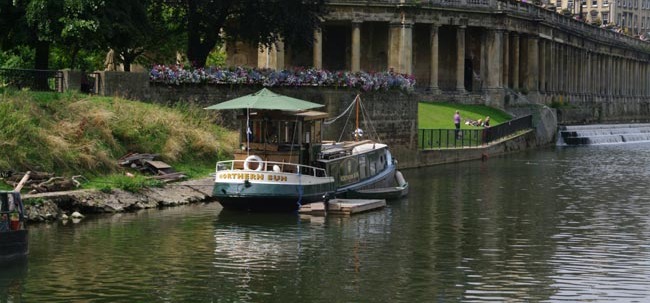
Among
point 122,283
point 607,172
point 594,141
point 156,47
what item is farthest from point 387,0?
point 122,283

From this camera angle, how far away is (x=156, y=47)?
7919 centimetres

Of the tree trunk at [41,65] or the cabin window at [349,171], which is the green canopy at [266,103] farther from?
the tree trunk at [41,65]

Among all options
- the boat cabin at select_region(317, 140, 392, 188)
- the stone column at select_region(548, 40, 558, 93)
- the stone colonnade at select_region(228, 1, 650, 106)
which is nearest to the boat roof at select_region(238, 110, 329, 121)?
the boat cabin at select_region(317, 140, 392, 188)

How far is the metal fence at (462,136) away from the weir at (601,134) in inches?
531

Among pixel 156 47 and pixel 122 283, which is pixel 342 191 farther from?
pixel 156 47

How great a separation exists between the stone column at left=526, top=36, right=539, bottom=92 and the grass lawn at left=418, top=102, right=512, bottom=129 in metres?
17.9

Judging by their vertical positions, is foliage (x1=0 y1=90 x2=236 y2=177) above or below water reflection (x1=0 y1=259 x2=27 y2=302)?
above

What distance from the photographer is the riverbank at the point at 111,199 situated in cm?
4241

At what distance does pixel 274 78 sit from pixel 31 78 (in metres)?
13.1

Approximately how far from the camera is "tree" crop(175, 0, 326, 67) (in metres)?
69.6

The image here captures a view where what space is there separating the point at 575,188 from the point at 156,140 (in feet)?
64.7

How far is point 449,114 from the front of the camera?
315ft

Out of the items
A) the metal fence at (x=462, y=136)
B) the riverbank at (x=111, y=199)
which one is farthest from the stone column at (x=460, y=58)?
the riverbank at (x=111, y=199)

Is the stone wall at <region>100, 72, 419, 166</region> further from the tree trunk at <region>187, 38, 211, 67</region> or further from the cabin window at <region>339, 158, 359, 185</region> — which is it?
the cabin window at <region>339, 158, 359, 185</region>
